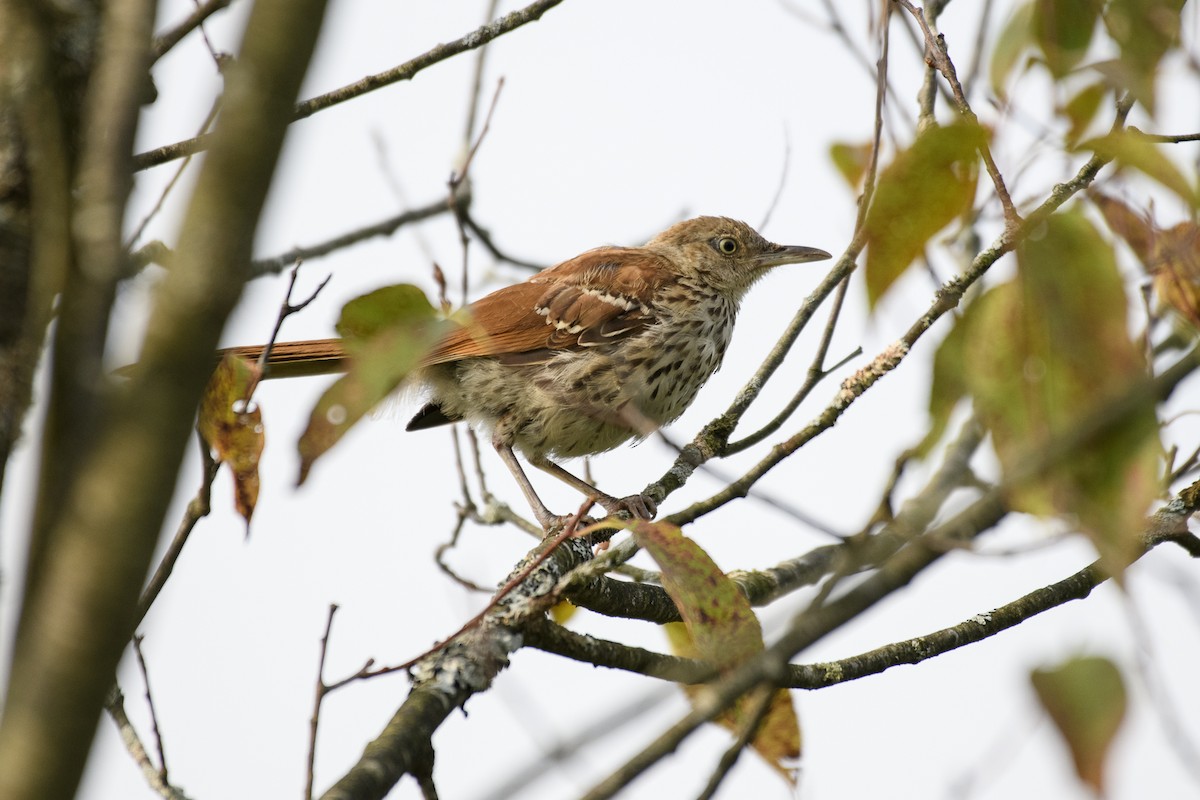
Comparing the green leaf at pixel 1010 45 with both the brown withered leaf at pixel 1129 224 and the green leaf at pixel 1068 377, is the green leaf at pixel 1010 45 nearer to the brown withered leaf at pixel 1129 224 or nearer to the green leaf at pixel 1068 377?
the brown withered leaf at pixel 1129 224

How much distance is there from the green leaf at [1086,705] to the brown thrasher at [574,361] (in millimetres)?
2688

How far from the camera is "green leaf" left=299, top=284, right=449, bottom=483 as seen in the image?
1525mm

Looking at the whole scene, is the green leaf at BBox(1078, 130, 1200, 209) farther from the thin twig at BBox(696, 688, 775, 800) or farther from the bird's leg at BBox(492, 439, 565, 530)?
the bird's leg at BBox(492, 439, 565, 530)

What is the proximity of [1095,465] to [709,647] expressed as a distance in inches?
28.5

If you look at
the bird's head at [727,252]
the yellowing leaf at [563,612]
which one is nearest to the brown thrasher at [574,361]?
the bird's head at [727,252]

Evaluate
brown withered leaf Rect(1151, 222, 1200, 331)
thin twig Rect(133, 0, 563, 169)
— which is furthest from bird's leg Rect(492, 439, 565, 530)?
brown withered leaf Rect(1151, 222, 1200, 331)

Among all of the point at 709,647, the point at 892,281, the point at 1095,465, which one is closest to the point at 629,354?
the point at 709,647

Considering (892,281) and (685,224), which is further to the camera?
(685,224)

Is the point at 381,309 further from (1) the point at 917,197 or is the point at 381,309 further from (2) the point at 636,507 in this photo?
(2) the point at 636,507

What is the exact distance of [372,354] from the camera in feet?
5.12

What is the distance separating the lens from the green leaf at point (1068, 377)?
1.17m

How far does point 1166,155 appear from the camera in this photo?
1362 millimetres

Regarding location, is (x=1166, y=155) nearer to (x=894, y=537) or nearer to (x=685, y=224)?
(x=894, y=537)

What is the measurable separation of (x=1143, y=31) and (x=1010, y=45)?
35 centimetres
